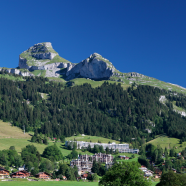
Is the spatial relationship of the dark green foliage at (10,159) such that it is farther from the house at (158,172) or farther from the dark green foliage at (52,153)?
the house at (158,172)

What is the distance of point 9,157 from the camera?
138000mm

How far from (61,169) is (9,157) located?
3011 centimetres

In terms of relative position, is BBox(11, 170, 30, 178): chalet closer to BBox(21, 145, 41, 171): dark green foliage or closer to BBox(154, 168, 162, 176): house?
BBox(21, 145, 41, 171): dark green foliage

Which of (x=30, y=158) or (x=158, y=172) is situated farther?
(x=158, y=172)

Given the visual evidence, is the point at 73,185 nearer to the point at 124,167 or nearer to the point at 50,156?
the point at 124,167

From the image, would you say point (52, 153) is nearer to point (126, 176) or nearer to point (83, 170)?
point (83, 170)

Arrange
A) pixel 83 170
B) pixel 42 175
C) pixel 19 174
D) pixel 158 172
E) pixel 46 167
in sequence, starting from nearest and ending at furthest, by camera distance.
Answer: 1. pixel 19 174
2. pixel 42 175
3. pixel 46 167
4. pixel 158 172
5. pixel 83 170

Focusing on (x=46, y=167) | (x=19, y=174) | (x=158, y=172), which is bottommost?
(x=158, y=172)

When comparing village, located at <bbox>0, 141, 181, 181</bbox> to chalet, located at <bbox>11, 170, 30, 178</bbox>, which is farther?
village, located at <bbox>0, 141, 181, 181</bbox>

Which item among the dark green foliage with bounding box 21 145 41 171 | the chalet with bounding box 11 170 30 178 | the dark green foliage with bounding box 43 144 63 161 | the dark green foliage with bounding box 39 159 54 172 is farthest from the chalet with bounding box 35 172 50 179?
the dark green foliage with bounding box 43 144 63 161

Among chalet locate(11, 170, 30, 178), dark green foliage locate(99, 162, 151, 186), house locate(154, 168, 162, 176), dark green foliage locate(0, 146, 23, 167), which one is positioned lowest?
house locate(154, 168, 162, 176)

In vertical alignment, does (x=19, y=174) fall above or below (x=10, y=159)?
below

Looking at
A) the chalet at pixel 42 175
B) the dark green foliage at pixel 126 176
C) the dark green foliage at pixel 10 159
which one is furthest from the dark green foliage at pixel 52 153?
the dark green foliage at pixel 126 176

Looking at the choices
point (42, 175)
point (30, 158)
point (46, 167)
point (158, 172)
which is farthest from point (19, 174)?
point (158, 172)
